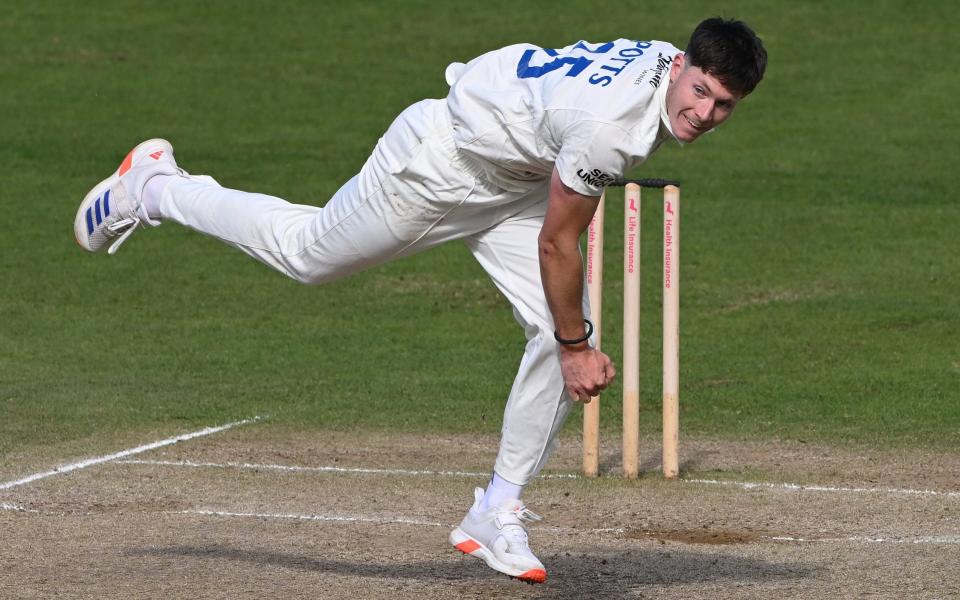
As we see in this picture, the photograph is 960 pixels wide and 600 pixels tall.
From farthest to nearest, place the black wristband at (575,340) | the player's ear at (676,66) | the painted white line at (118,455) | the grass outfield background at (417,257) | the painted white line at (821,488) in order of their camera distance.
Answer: the grass outfield background at (417,257) < the painted white line at (118,455) < the painted white line at (821,488) < the black wristband at (575,340) < the player's ear at (676,66)

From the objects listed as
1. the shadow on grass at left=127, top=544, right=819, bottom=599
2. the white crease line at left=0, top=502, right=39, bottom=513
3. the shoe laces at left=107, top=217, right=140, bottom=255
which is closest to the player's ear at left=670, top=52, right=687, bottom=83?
the shadow on grass at left=127, top=544, right=819, bottom=599

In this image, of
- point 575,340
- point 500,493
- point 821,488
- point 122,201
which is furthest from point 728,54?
point 821,488

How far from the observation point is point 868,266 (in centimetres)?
1595

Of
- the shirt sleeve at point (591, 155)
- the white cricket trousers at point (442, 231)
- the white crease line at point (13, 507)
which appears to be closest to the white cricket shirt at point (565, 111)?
the shirt sleeve at point (591, 155)

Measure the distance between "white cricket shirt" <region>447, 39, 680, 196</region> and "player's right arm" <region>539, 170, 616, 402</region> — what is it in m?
0.09

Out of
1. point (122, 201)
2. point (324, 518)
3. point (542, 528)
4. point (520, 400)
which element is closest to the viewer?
point (520, 400)

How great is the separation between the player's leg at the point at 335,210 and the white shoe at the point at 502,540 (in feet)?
3.75

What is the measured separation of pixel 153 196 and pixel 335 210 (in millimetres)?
1049

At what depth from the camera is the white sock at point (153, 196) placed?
7.36 metres

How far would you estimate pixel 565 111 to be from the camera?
602 cm

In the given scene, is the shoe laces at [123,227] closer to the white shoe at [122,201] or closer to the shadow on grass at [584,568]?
the white shoe at [122,201]

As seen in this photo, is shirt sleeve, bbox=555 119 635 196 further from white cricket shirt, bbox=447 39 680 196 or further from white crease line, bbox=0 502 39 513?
white crease line, bbox=0 502 39 513

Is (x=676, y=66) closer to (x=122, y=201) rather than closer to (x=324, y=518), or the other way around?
(x=122, y=201)

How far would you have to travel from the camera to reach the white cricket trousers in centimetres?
657
